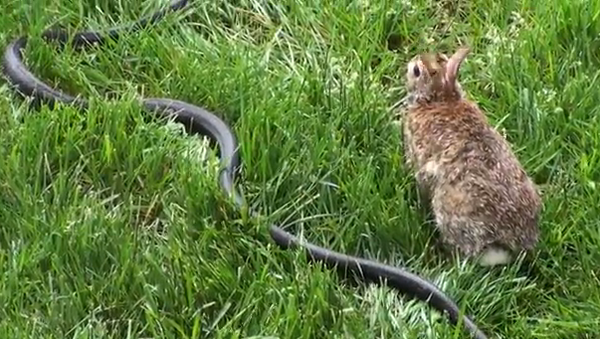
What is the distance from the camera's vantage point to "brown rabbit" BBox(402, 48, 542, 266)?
353cm

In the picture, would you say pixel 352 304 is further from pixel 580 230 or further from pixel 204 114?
pixel 204 114

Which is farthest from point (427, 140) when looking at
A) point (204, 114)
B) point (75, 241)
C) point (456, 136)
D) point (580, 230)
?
point (75, 241)

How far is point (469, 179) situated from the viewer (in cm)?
359

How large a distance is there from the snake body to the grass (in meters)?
0.04

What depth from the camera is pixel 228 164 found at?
3.86m

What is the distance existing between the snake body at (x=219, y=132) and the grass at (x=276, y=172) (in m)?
0.04

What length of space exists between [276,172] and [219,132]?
276 millimetres

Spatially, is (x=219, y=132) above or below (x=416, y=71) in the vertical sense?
below

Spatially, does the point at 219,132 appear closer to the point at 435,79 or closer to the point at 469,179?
the point at 435,79

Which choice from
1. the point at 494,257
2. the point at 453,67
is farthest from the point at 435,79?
the point at 494,257

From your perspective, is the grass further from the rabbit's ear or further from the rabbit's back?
the rabbit's ear

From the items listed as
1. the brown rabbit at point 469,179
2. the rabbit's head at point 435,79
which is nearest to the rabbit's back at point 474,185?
the brown rabbit at point 469,179

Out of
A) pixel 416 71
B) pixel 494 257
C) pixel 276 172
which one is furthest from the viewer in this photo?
pixel 416 71

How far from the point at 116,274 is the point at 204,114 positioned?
848mm
